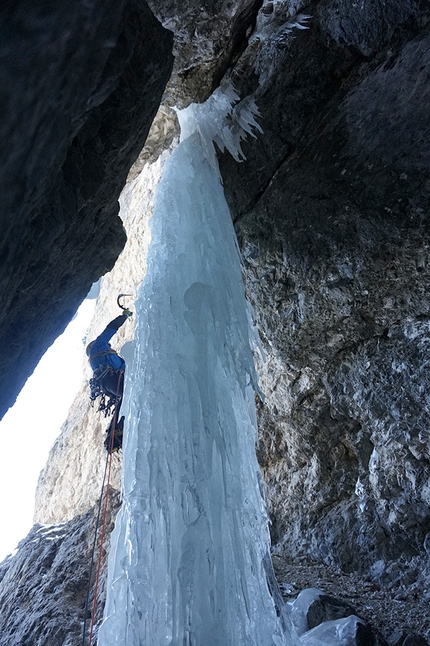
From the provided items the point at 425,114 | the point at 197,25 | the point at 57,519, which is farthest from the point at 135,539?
the point at 57,519

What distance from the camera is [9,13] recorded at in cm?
161

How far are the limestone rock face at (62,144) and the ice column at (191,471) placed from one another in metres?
0.84

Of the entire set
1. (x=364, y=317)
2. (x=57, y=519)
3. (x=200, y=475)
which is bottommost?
(x=57, y=519)

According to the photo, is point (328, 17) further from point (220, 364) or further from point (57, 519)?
point (57, 519)

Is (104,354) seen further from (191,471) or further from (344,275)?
(344,275)

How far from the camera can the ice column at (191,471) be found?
2.88 meters

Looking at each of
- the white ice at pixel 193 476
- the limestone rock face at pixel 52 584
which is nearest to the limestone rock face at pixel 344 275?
the white ice at pixel 193 476

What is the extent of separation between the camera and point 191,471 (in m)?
3.41

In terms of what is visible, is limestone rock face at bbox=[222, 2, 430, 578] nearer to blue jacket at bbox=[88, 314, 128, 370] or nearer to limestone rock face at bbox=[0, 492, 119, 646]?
blue jacket at bbox=[88, 314, 128, 370]

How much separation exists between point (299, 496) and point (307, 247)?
106 inches

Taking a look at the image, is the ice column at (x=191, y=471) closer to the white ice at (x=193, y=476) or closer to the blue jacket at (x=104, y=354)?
the white ice at (x=193, y=476)

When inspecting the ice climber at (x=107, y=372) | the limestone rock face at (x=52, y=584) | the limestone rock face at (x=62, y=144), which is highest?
the limestone rock face at (x=62, y=144)

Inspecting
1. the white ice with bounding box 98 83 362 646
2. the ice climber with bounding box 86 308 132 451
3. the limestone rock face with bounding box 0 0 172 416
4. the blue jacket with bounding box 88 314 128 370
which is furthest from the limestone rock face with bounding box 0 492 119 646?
the limestone rock face with bounding box 0 0 172 416

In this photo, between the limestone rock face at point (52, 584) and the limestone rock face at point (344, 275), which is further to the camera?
the limestone rock face at point (52, 584)
